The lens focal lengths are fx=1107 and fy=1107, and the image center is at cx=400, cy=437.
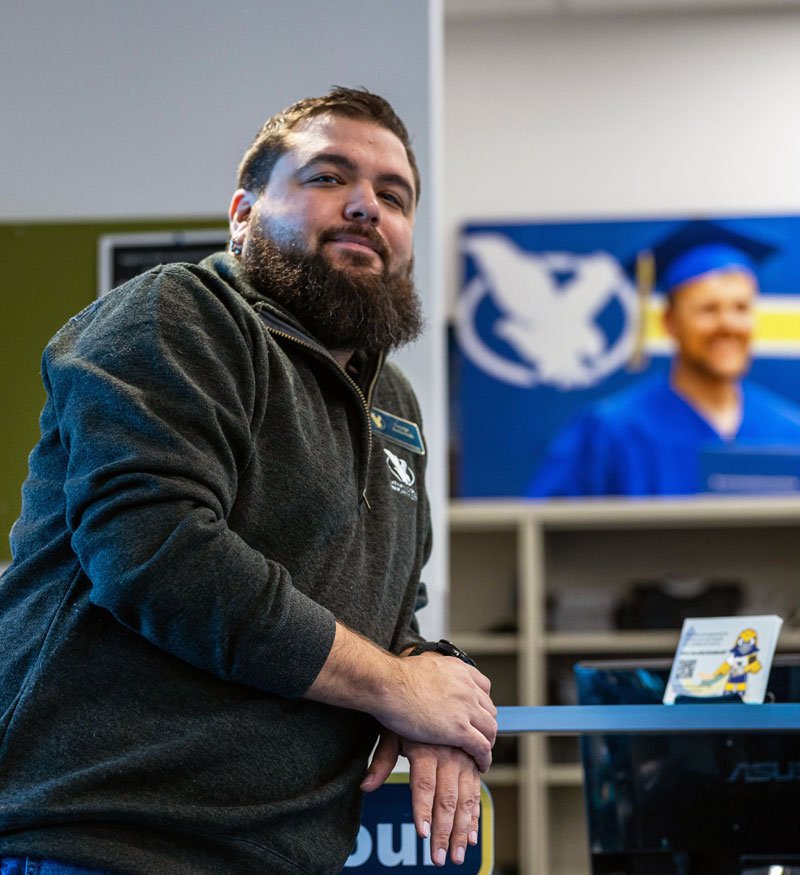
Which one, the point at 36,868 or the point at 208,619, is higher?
the point at 208,619

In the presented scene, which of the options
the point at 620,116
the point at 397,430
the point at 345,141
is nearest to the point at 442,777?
the point at 397,430

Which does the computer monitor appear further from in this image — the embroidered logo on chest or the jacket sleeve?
the jacket sleeve

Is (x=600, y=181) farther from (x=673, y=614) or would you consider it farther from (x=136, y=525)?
(x=136, y=525)

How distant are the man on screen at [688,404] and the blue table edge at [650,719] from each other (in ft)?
10.9

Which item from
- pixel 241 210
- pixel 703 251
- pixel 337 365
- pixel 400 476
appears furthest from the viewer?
pixel 703 251

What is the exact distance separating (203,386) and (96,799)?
0.42 meters

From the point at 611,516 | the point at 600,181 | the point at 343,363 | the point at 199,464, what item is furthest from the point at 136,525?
the point at 600,181

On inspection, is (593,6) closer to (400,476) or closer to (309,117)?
(309,117)

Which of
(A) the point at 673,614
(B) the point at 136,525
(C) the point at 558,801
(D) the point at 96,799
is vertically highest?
(B) the point at 136,525

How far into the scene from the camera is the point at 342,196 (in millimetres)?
1506

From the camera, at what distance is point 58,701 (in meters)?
1.10

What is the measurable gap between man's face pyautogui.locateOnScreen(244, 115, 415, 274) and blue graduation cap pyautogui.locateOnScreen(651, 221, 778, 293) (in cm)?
353

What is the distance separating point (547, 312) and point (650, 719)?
3.71 m

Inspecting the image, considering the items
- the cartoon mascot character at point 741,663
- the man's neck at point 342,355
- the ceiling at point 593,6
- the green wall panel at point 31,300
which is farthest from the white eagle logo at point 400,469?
the ceiling at point 593,6
